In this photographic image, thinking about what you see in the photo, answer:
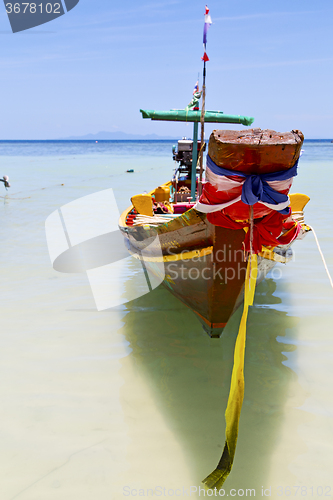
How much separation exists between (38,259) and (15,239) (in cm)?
217

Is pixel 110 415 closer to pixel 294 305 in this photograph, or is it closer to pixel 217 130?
pixel 217 130

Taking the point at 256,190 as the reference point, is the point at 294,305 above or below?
below

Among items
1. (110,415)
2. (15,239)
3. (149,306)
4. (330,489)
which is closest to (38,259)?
(15,239)

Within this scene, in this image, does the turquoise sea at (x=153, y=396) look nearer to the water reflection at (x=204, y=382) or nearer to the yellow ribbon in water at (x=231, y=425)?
the water reflection at (x=204, y=382)

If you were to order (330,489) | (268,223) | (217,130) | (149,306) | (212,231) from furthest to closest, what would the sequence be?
1. (149,306)
2. (212,231)
3. (268,223)
4. (217,130)
5. (330,489)

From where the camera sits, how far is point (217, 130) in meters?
3.13

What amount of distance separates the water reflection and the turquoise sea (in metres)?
0.01

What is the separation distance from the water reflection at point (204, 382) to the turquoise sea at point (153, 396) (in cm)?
1

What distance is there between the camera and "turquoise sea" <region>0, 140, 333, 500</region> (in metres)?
3.03

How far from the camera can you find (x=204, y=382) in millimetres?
4129

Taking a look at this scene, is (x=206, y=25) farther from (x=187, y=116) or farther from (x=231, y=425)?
(x=231, y=425)

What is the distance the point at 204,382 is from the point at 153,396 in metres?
0.64

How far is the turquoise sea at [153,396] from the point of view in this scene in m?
3.03

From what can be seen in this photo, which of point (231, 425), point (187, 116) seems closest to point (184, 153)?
point (187, 116)
